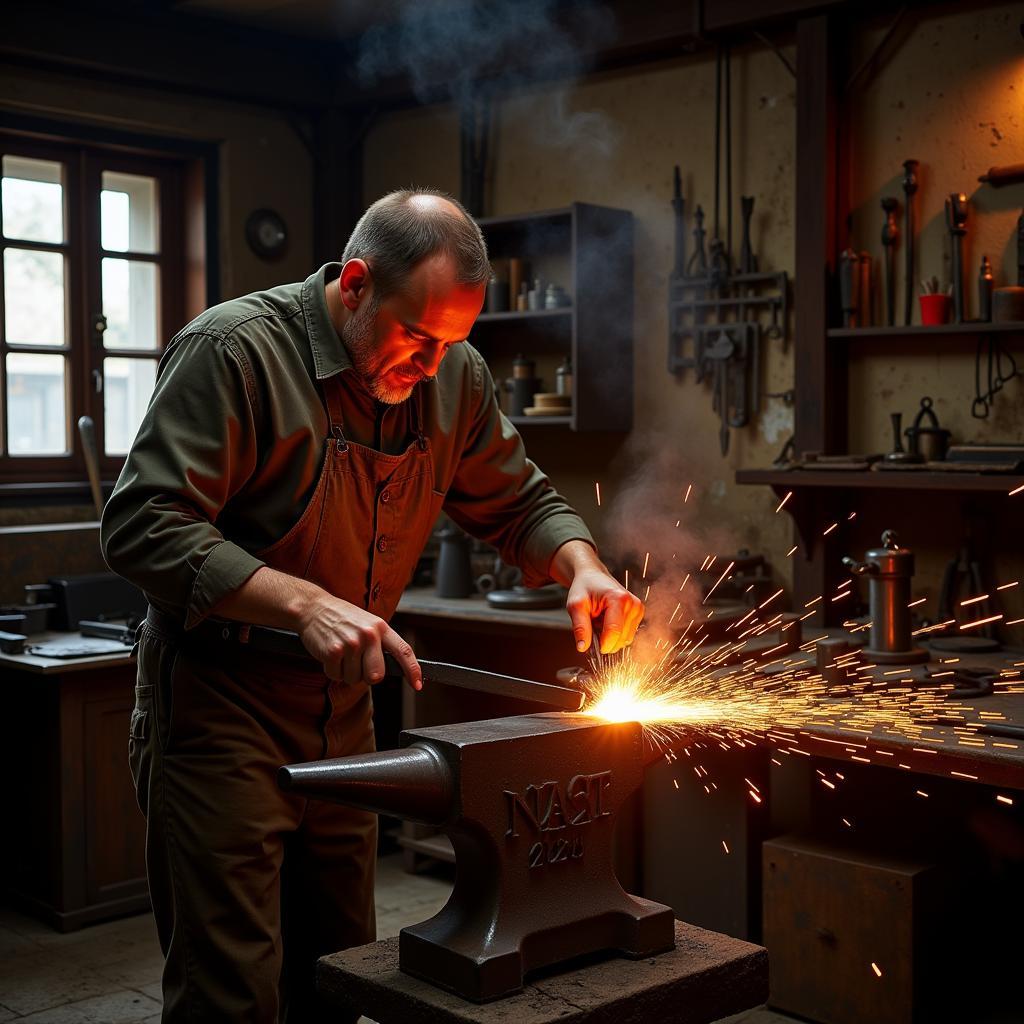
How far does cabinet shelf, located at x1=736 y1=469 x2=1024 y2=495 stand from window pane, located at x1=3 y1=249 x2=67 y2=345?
290 cm

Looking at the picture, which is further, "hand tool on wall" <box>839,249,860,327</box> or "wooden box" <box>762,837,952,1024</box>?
"hand tool on wall" <box>839,249,860,327</box>

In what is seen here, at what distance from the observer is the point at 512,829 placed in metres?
1.85

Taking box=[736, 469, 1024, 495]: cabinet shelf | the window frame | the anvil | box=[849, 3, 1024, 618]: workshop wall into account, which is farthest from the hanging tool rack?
the anvil

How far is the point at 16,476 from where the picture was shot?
529 centimetres

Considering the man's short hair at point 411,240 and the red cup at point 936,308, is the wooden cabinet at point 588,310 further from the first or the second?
the man's short hair at point 411,240

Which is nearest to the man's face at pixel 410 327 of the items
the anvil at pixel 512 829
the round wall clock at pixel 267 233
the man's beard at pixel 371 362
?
the man's beard at pixel 371 362

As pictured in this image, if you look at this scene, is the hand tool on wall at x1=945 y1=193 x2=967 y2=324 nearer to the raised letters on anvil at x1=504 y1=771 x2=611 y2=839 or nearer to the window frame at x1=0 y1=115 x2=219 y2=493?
the raised letters on anvil at x1=504 y1=771 x2=611 y2=839

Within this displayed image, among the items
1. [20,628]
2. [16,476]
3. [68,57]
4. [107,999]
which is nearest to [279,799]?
[107,999]

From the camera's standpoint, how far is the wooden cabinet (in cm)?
495

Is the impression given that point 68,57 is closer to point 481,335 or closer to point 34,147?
point 34,147

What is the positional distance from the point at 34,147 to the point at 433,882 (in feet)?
10.8

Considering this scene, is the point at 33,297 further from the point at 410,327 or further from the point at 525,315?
the point at 410,327

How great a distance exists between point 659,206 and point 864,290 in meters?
0.99

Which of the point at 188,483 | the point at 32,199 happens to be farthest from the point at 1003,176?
the point at 32,199
